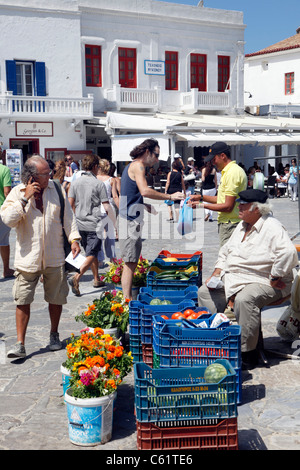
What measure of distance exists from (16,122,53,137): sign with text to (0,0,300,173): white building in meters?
0.04

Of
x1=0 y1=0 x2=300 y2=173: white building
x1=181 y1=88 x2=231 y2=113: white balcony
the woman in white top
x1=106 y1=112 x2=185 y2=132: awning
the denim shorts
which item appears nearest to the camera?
the denim shorts

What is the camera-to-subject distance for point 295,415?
4.23 m

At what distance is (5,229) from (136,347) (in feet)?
15.8

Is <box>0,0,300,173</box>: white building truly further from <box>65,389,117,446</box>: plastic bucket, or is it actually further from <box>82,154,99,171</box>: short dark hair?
<box>65,389,117,446</box>: plastic bucket

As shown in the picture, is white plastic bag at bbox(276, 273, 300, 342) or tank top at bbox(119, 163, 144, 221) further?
tank top at bbox(119, 163, 144, 221)

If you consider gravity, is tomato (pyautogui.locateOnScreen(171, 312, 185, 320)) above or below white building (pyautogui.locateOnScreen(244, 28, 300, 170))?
below

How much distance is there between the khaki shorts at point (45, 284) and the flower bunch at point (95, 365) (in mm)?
1326

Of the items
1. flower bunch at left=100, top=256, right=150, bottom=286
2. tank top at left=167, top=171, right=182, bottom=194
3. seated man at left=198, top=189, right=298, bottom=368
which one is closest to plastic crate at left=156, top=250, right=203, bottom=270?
flower bunch at left=100, top=256, right=150, bottom=286

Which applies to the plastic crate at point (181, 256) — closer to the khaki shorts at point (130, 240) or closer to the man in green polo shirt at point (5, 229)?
the khaki shorts at point (130, 240)

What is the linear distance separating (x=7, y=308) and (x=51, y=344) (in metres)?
1.89

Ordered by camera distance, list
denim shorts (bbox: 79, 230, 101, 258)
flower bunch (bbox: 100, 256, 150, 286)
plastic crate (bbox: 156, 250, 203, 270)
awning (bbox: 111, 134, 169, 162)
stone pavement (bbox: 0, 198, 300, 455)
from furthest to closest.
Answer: awning (bbox: 111, 134, 169, 162)
denim shorts (bbox: 79, 230, 101, 258)
flower bunch (bbox: 100, 256, 150, 286)
plastic crate (bbox: 156, 250, 203, 270)
stone pavement (bbox: 0, 198, 300, 455)

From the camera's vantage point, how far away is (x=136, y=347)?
4.66 meters

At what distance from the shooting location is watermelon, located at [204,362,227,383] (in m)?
3.69

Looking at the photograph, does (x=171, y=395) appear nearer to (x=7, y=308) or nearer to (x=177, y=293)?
(x=177, y=293)
